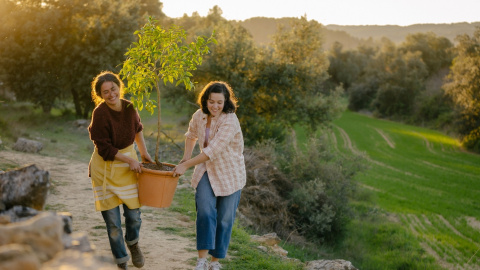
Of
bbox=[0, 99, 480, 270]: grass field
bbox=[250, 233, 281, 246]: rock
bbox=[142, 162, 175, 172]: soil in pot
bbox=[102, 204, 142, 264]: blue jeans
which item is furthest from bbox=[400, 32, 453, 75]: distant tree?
bbox=[102, 204, 142, 264]: blue jeans

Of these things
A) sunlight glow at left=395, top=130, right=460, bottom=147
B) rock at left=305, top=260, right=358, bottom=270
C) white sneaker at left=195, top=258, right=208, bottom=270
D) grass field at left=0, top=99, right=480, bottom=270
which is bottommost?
sunlight glow at left=395, top=130, right=460, bottom=147

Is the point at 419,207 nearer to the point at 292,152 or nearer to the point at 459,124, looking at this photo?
the point at 292,152

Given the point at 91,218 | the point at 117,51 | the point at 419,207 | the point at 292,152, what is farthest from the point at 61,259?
the point at 117,51

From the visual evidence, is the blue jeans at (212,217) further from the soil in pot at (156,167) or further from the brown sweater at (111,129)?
the brown sweater at (111,129)

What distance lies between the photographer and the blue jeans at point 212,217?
15.9 ft

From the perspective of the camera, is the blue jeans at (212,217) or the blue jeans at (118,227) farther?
the blue jeans at (212,217)

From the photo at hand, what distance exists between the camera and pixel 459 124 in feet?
127

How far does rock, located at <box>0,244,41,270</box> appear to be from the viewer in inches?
96.5

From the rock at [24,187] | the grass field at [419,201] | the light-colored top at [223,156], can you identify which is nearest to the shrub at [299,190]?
the grass field at [419,201]

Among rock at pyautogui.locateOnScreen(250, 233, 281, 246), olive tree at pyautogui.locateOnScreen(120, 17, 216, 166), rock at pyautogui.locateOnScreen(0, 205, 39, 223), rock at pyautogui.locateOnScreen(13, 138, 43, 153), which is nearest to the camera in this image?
rock at pyautogui.locateOnScreen(0, 205, 39, 223)

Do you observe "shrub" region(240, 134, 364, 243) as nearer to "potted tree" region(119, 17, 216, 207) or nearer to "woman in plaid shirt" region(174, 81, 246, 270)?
"woman in plaid shirt" region(174, 81, 246, 270)

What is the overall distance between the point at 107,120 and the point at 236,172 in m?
1.46

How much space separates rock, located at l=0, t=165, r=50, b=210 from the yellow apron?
3.60 ft

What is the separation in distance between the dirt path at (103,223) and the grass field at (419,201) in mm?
5818
